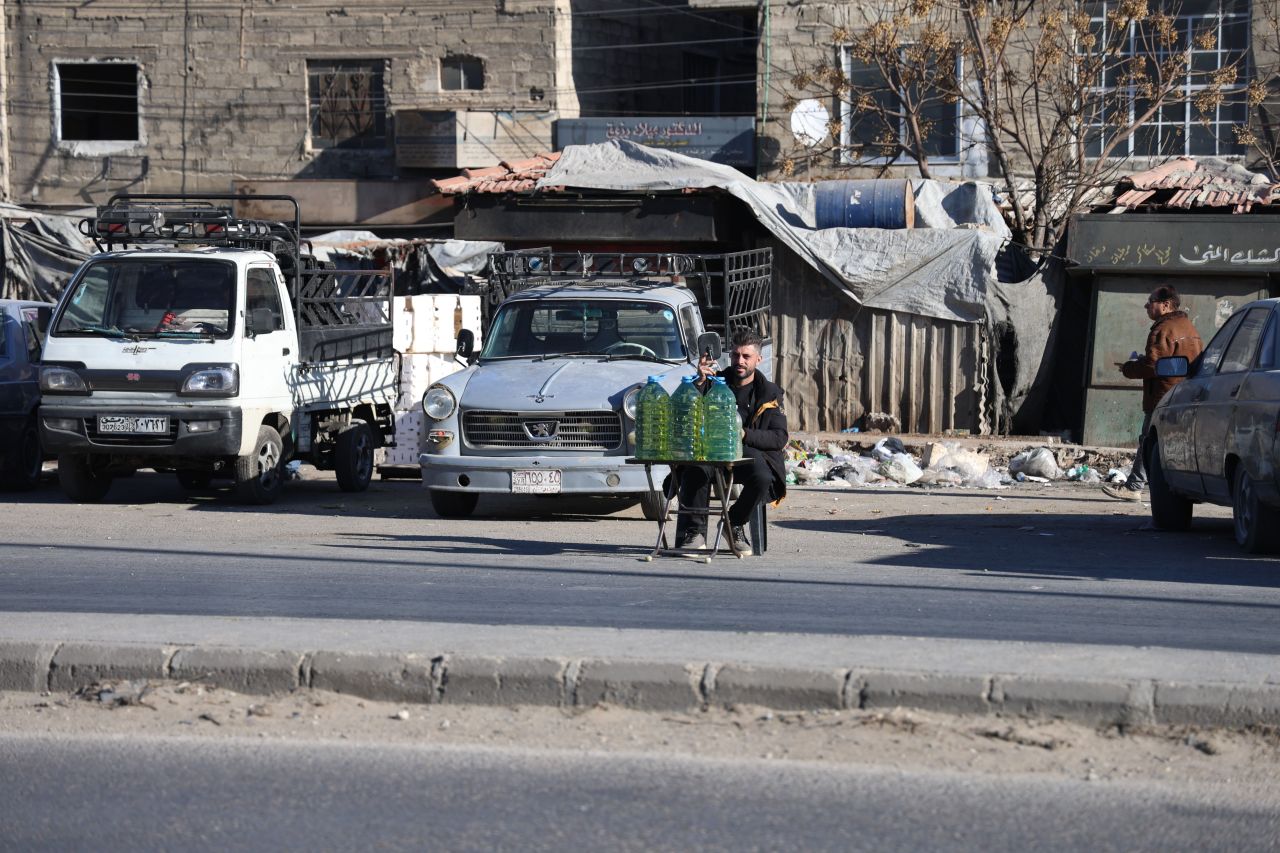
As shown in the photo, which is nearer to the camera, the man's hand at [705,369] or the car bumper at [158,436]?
the man's hand at [705,369]

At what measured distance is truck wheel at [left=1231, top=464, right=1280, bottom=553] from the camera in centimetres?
995

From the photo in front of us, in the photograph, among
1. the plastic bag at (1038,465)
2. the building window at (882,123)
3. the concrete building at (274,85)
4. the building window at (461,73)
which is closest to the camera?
the plastic bag at (1038,465)

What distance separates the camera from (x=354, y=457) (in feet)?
48.3

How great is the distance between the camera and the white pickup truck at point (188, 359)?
12.8m

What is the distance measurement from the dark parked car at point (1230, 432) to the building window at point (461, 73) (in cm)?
1692

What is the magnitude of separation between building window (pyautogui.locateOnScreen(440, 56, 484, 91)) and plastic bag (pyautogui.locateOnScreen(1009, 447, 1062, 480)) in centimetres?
1334

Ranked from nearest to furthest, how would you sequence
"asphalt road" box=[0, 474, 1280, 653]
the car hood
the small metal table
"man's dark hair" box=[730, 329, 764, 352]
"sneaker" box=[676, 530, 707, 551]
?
"asphalt road" box=[0, 474, 1280, 653] → the small metal table → "man's dark hair" box=[730, 329, 764, 352] → "sneaker" box=[676, 530, 707, 551] → the car hood

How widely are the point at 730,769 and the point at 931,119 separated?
19522 mm

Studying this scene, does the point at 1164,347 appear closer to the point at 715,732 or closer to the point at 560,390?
the point at 560,390

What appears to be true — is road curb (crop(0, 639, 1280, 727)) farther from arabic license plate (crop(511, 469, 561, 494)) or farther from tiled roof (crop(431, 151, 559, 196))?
tiled roof (crop(431, 151, 559, 196))

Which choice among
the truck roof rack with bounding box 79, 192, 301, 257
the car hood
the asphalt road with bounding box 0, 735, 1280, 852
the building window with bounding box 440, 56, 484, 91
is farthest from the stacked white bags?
the building window with bounding box 440, 56, 484, 91

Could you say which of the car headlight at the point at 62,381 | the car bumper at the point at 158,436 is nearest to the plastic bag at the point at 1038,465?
the car bumper at the point at 158,436

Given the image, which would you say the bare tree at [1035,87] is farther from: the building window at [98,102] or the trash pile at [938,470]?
the building window at [98,102]

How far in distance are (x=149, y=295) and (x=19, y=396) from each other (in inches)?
90.8
